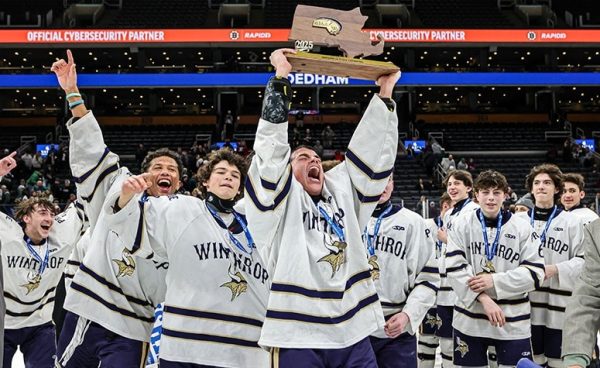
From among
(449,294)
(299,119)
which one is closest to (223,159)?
(449,294)

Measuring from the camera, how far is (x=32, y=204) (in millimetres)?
5469

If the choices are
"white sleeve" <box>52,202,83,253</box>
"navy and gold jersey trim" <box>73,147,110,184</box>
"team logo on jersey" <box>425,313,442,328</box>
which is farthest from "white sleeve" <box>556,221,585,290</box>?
"white sleeve" <box>52,202,83,253</box>

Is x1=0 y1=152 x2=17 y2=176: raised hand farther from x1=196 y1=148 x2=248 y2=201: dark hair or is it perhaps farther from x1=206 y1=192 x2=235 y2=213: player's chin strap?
x1=206 y1=192 x2=235 y2=213: player's chin strap

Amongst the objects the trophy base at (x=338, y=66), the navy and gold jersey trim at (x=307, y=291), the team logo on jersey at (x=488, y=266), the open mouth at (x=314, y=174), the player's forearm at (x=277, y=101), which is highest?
the trophy base at (x=338, y=66)

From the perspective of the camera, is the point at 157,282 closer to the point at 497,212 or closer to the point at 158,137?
the point at 497,212

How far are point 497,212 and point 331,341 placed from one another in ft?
8.58

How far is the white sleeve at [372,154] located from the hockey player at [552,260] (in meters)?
2.45

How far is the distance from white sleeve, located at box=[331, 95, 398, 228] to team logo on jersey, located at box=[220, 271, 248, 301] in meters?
0.72

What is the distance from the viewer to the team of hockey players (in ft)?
8.95

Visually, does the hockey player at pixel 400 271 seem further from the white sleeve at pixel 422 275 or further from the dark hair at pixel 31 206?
the dark hair at pixel 31 206

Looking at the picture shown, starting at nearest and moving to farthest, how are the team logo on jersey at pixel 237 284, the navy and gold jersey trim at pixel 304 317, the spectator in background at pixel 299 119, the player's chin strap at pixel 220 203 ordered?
the navy and gold jersey trim at pixel 304 317
the team logo on jersey at pixel 237 284
the player's chin strap at pixel 220 203
the spectator in background at pixel 299 119

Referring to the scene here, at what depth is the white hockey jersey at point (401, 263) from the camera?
431 cm

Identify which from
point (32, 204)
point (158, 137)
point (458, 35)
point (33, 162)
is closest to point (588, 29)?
point (458, 35)

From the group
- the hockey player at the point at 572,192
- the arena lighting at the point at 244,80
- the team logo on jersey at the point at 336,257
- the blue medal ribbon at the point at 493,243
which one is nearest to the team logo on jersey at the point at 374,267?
A: the blue medal ribbon at the point at 493,243
